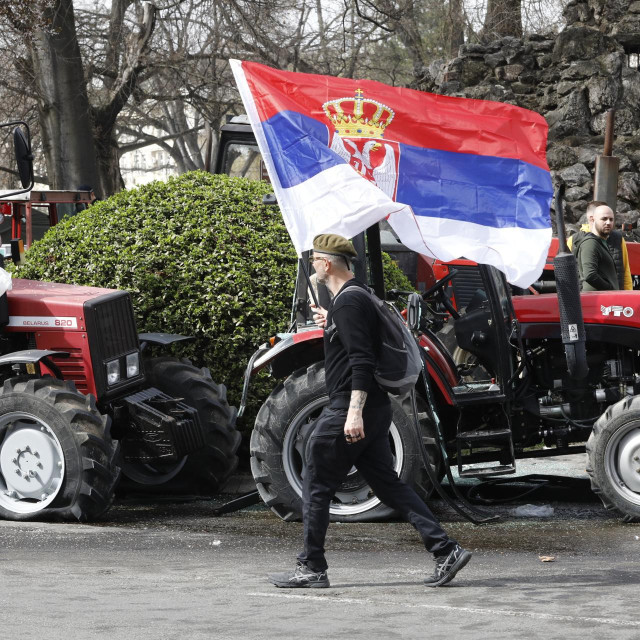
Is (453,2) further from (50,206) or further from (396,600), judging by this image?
(396,600)

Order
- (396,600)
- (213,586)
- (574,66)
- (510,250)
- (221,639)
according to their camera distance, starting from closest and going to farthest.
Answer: (221,639)
(396,600)
(213,586)
(510,250)
(574,66)

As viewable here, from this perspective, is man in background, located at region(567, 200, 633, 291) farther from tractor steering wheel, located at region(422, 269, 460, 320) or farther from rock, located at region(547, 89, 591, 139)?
rock, located at region(547, 89, 591, 139)

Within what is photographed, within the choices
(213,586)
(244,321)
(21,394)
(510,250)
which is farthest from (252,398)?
(213,586)

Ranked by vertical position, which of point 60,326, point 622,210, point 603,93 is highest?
point 603,93

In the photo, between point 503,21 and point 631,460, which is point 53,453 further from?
point 503,21

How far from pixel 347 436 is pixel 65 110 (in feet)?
55.7

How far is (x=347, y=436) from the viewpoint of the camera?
5555 millimetres

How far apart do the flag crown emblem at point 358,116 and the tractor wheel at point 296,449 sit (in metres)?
1.49

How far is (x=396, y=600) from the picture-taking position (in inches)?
210

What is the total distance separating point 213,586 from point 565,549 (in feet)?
7.03

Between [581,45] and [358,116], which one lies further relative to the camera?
[581,45]

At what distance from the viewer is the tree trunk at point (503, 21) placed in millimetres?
27375

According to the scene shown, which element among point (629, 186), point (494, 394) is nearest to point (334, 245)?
point (494, 394)

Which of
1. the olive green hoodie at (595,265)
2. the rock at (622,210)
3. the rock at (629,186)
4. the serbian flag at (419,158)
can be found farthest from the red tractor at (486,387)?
the rock at (629,186)
